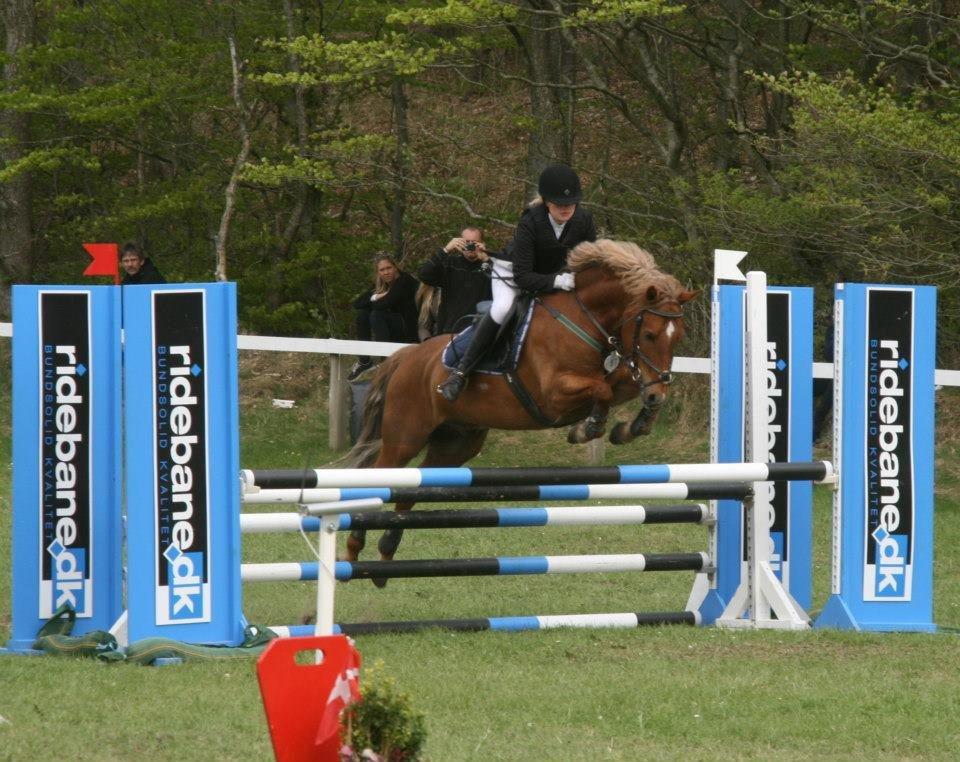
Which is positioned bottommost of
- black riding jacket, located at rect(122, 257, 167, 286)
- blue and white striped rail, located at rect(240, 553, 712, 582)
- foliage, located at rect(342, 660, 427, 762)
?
blue and white striped rail, located at rect(240, 553, 712, 582)

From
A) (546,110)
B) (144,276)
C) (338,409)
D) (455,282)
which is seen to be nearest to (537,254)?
(455,282)

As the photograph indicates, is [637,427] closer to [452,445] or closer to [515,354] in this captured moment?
[515,354]

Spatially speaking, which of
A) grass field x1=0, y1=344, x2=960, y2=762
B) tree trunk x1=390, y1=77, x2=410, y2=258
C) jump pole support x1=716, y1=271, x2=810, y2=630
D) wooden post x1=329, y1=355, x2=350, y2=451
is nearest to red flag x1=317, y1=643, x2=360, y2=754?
grass field x1=0, y1=344, x2=960, y2=762

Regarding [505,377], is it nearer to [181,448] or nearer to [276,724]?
[181,448]

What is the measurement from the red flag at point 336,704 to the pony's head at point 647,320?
3.53 meters

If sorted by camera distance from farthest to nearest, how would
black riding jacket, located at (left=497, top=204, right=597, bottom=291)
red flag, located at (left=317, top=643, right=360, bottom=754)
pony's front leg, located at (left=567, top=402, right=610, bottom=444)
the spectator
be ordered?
the spectator, black riding jacket, located at (left=497, top=204, right=597, bottom=291), pony's front leg, located at (left=567, top=402, right=610, bottom=444), red flag, located at (left=317, top=643, right=360, bottom=754)

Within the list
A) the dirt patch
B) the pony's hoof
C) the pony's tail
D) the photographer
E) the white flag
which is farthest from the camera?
the dirt patch

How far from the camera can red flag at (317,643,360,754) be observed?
10.8 feet

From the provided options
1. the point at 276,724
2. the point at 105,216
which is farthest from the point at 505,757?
the point at 105,216

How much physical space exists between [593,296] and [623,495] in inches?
49.9

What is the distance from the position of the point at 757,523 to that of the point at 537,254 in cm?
180

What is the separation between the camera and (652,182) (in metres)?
15.4

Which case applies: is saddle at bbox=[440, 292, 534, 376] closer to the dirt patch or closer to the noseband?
the noseband

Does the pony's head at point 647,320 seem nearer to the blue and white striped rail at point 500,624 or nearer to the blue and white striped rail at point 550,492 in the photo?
the blue and white striped rail at point 550,492
